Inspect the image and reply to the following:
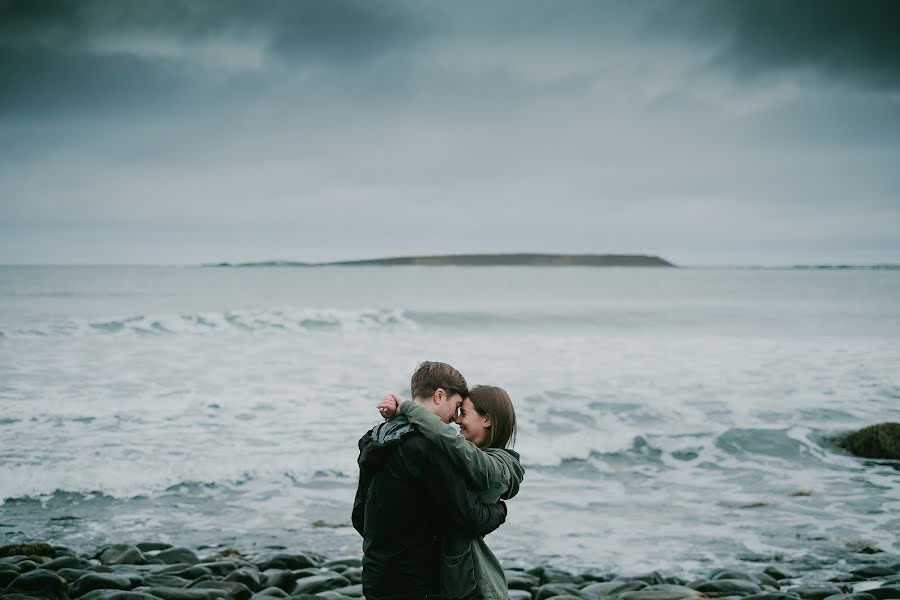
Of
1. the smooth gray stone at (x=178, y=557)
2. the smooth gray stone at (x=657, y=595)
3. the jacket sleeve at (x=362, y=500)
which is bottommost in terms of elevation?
the smooth gray stone at (x=178, y=557)

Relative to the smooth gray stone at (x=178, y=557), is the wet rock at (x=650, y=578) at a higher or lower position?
higher

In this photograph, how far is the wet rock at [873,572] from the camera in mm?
6730

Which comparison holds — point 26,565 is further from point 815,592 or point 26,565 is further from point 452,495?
point 815,592

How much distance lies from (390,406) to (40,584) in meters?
4.06

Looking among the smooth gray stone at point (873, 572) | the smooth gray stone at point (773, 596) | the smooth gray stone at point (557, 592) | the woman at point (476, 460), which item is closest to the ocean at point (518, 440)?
the smooth gray stone at point (873, 572)

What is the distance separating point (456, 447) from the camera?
2.92 m

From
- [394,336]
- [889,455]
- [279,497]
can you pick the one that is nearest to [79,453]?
[279,497]

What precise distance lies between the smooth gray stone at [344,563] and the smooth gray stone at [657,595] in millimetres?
2346

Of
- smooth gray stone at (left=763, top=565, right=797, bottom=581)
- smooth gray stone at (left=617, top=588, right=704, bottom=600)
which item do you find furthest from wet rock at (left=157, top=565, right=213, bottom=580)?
smooth gray stone at (left=763, top=565, right=797, bottom=581)

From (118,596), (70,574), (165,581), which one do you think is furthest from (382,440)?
(70,574)

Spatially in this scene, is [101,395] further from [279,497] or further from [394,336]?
[394,336]

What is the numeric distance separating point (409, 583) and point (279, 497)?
680 centimetres

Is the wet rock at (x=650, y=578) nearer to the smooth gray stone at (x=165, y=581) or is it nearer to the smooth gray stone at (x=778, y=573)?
the smooth gray stone at (x=778, y=573)

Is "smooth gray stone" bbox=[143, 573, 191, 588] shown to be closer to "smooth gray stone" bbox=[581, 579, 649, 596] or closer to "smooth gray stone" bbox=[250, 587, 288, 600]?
"smooth gray stone" bbox=[250, 587, 288, 600]
